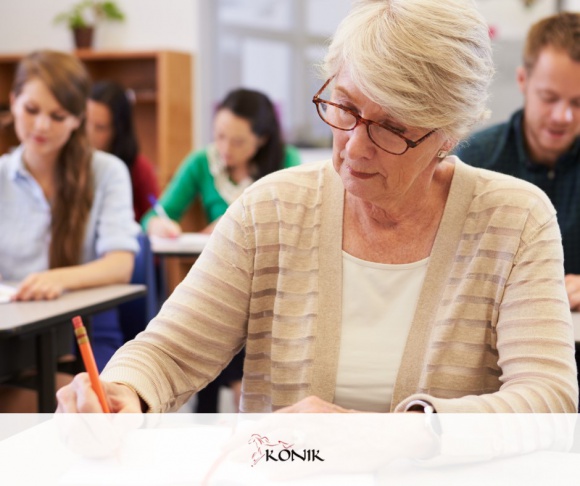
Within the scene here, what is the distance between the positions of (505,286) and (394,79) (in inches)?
14.3

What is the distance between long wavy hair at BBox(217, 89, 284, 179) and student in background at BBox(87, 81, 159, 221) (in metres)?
0.56

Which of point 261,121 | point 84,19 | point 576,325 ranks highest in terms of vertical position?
point 84,19

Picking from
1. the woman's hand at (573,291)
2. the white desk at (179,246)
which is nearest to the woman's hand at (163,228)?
the white desk at (179,246)

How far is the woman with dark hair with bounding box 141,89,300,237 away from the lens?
372 cm

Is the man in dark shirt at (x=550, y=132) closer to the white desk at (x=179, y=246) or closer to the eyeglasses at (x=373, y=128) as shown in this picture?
the eyeglasses at (x=373, y=128)

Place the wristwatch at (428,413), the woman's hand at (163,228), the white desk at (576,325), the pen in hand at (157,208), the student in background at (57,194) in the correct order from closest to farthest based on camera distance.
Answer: the wristwatch at (428,413) → the white desk at (576,325) → the student in background at (57,194) → the woman's hand at (163,228) → the pen in hand at (157,208)

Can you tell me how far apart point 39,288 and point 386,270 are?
1.21 metres

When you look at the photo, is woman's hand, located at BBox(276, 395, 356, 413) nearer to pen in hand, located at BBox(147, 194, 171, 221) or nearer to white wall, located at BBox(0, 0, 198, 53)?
pen in hand, located at BBox(147, 194, 171, 221)

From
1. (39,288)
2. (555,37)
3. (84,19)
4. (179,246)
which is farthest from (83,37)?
(555,37)

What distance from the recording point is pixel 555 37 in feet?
7.14
